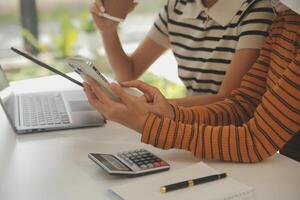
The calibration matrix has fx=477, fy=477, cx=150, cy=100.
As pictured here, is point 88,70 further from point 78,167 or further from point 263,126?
point 263,126

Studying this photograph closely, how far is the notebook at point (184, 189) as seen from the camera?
0.83m

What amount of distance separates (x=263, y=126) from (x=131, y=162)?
282 millimetres

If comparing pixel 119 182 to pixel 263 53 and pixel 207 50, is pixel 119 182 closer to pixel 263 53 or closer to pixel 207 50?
pixel 263 53

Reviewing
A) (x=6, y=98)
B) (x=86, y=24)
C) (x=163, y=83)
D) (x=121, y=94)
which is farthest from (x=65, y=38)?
(x=121, y=94)

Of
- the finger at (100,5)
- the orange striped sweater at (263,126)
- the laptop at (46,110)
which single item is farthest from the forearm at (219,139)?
the finger at (100,5)

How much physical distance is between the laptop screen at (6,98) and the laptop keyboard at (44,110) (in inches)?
1.2

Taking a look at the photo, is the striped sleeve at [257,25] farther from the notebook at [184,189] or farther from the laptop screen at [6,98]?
the laptop screen at [6,98]

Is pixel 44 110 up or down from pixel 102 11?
down

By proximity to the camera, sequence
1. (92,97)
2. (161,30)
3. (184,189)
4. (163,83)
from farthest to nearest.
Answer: (163,83)
(161,30)
(92,97)
(184,189)

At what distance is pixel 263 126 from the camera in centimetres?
98

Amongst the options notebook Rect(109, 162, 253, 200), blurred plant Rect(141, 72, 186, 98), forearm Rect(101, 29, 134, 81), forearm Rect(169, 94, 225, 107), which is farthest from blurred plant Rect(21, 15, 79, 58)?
notebook Rect(109, 162, 253, 200)

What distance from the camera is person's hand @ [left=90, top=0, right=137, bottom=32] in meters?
1.46

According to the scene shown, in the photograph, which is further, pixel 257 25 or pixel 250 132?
pixel 257 25

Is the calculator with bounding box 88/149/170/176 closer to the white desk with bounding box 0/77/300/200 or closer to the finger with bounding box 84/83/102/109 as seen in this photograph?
the white desk with bounding box 0/77/300/200
